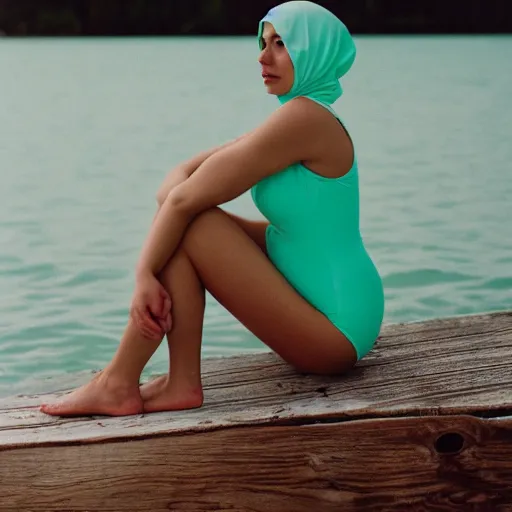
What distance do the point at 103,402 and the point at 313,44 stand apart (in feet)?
3.44

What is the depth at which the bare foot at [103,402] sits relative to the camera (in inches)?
99.9

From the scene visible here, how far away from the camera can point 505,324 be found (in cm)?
313

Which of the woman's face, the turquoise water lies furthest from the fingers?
the turquoise water

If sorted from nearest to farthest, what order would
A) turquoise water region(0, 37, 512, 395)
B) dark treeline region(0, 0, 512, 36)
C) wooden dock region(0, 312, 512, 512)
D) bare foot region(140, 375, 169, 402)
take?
wooden dock region(0, 312, 512, 512) → bare foot region(140, 375, 169, 402) → turquoise water region(0, 37, 512, 395) → dark treeline region(0, 0, 512, 36)

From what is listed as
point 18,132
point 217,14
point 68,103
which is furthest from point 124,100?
point 217,14

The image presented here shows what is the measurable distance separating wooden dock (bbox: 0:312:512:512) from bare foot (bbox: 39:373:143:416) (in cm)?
6

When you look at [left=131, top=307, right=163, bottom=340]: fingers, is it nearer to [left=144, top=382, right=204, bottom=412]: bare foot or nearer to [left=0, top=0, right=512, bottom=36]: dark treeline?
[left=144, top=382, right=204, bottom=412]: bare foot

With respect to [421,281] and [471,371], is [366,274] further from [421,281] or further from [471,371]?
[421,281]

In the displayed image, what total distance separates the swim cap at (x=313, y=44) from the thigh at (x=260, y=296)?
405 mm

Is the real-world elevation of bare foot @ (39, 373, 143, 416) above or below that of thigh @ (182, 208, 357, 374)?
below

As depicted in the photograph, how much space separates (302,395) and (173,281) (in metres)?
0.44

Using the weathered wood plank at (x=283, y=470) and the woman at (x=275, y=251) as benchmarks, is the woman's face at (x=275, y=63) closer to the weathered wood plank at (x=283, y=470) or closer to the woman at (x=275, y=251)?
the woman at (x=275, y=251)

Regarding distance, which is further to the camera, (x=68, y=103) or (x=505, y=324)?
(x=68, y=103)

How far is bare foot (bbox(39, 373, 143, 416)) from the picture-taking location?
2.54m
